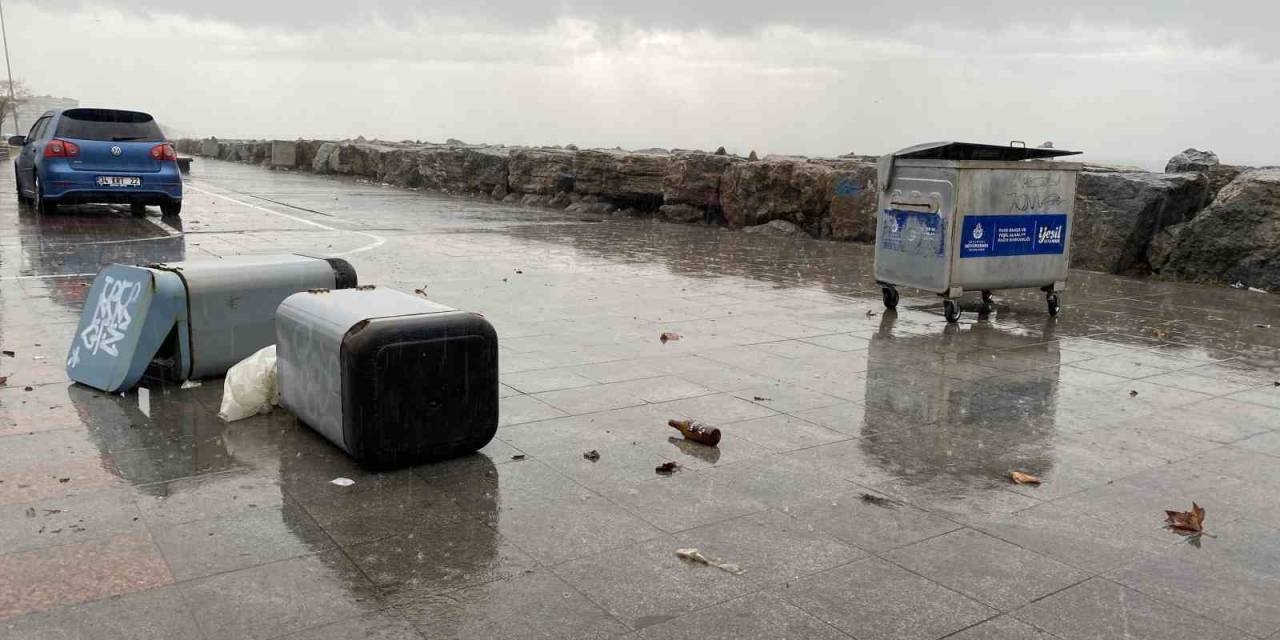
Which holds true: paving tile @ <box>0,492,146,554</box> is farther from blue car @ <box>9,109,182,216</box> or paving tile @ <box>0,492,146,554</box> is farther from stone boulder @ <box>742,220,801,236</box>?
stone boulder @ <box>742,220,801,236</box>

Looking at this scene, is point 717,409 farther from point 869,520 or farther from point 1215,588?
point 1215,588

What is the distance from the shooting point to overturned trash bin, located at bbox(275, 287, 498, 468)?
14.4 ft

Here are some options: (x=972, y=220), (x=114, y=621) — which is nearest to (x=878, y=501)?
(x=114, y=621)

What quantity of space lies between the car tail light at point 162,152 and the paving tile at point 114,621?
45.3ft

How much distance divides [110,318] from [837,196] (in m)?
11.3

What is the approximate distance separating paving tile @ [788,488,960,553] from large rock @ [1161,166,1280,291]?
909 centimetres

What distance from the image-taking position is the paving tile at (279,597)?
3.06 metres

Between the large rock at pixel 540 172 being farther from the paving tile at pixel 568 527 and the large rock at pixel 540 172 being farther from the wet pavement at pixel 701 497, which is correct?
the paving tile at pixel 568 527

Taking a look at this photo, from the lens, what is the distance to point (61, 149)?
1480 centimetres

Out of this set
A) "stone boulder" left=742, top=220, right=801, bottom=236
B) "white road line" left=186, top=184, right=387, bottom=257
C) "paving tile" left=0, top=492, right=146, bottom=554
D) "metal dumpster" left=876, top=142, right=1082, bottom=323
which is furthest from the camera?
"stone boulder" left=742, top=220, right=801, bottom=236

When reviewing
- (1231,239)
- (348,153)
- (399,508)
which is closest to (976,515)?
(399,508)

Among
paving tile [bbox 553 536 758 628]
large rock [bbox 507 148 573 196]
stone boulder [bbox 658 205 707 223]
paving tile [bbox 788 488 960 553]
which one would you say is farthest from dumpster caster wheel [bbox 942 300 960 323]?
large rock [bbox 507 148 573 196]

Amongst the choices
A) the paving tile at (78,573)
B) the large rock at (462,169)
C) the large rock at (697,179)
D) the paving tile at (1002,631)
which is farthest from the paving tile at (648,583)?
the large rock at (462,169)

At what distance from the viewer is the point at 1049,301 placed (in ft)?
30.2
